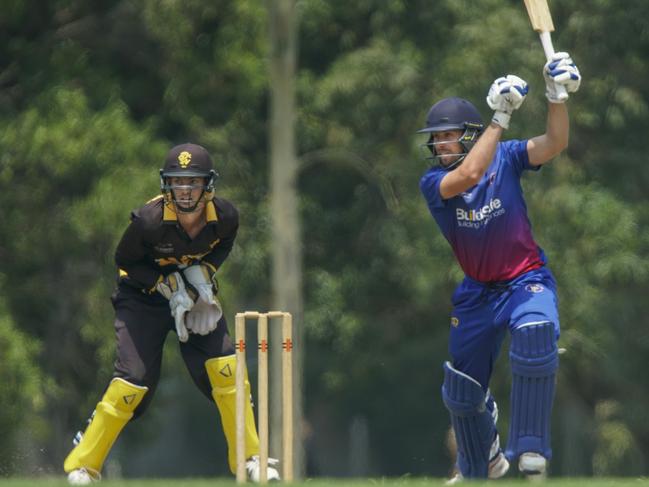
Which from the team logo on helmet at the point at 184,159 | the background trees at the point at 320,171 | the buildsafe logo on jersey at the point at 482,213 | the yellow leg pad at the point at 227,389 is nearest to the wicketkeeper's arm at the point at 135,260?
the team logo on helmet at the point at 184,159

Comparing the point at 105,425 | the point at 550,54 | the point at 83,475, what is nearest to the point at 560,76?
the point at 550,54

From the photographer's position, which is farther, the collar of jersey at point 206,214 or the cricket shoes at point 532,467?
the collar of jersey at point 206,214

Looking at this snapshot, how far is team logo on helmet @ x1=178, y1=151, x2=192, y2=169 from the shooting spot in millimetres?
8805

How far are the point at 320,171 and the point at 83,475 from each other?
13.8 m

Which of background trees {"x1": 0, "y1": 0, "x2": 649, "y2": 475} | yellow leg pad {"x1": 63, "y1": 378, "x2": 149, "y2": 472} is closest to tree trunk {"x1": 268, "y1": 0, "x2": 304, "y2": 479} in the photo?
background trees {"x1": 0, "y1": 0, "x2": 649, "y2": 475}

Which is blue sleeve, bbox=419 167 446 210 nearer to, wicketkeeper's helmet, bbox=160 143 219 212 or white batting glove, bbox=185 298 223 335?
wicketkeeper's helmet, bbox=160 143 219 212

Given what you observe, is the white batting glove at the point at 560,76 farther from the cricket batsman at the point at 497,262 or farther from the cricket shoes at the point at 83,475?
the cricket shoes at the point at 83,475

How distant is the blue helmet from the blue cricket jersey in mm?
139

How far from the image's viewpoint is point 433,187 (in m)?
8.86

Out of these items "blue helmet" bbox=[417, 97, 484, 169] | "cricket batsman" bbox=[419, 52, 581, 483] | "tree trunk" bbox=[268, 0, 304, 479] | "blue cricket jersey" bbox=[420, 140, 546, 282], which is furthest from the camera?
"tree trunk" bbox=[268, 0, 304, 479]

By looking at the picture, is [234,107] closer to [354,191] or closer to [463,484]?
[354,191]

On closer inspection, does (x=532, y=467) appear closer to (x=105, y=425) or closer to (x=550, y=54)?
(x=550, y=54)

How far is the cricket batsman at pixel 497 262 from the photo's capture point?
8.48m

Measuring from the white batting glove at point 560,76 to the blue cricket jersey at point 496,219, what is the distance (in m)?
0.44
